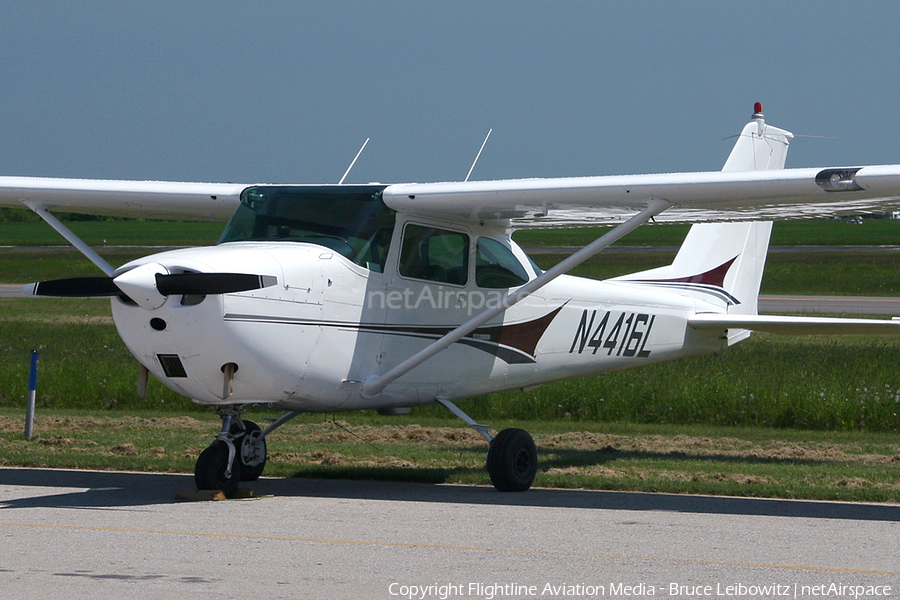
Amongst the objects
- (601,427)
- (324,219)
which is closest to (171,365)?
(324,219)

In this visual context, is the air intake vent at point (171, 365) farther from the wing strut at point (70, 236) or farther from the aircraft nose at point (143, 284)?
the wing strut at point (70, 236)

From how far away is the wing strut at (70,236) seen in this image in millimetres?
10875

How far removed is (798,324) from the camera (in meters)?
12.1

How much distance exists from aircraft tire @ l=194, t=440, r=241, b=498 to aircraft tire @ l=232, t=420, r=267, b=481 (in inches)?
25.8

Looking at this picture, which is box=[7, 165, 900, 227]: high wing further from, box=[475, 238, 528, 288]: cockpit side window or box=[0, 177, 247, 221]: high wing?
box=[475, 238, 528, 288]: cockpit side window

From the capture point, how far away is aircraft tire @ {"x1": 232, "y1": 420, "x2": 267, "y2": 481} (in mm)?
10422

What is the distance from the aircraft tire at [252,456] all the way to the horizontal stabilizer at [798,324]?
16.5 feet

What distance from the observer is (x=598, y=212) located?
35.8 feet

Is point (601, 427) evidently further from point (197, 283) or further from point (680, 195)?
point (197, 283)

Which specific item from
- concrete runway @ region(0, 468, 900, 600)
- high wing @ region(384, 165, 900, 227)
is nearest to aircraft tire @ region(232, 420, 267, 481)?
concrete runway @ region(0, 468, 900, 600)

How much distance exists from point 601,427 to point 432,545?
8599 millimetres

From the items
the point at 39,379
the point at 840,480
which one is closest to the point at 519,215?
the point at 840,480

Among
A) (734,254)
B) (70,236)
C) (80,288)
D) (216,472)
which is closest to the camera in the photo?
(80,288)

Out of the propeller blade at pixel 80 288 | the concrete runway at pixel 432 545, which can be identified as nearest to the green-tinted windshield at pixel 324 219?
the propeller blade at pixel 80 288
